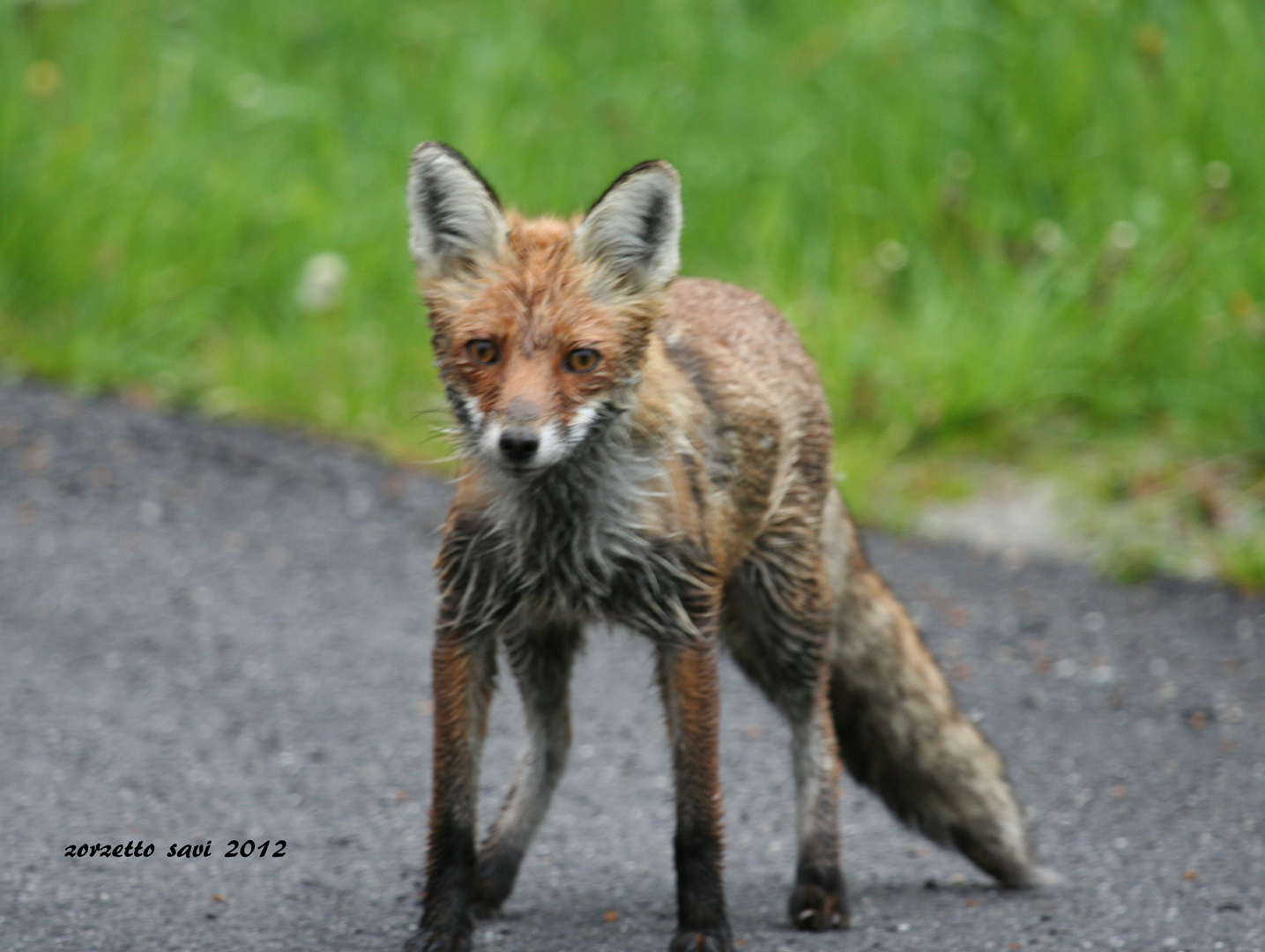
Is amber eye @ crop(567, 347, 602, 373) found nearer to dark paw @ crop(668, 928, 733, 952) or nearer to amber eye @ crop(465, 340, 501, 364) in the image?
amber eye @ crop(465, 340, 501, 364)

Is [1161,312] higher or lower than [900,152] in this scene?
lower

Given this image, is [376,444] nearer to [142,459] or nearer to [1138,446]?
[142,459]

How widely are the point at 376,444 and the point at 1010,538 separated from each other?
3017mm

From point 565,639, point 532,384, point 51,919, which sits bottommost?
point 51,919

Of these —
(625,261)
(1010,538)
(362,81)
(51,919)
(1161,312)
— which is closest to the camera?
(625,261)

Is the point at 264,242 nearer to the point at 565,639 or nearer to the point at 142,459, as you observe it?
the point at 142,459

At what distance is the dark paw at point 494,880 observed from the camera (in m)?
4.09

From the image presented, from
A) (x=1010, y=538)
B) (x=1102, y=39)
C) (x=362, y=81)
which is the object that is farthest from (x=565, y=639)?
(x=362, y=81)

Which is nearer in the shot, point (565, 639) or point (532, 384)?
point (532, 384)

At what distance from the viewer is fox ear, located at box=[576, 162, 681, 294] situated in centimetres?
344

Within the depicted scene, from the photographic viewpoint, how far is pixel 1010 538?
22.6 ft

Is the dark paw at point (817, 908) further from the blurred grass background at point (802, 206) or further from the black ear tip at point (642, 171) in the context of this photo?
the blurred grass background at point (802, 206)

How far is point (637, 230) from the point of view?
350cm

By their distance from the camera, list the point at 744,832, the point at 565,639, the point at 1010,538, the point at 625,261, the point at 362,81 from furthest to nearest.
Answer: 1. the point at 362,81
2. the point at 1010,538
3. the point at 744,832
4. the point at 565,639
5. the point at 625,261
